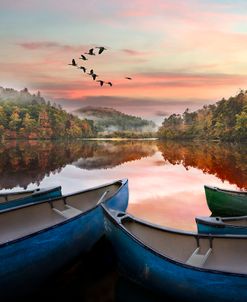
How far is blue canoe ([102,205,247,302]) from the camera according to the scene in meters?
6.51

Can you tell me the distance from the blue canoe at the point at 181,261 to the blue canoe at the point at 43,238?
3.31 feet

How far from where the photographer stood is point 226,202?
13484mm

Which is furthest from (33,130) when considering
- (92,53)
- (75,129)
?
(92,53)

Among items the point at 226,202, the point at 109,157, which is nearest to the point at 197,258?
the point at 226,202

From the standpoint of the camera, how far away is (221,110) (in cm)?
9038

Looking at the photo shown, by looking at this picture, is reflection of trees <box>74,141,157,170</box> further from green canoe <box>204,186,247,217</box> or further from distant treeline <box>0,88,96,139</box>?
distant treeline <box>0,88,96,139</box>

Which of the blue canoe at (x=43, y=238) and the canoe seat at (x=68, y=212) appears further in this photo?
the canoe seat at (x=68, y=212)

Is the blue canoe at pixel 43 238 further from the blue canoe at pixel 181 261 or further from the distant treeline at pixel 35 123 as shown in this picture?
the distant treeline at pixel 35 123

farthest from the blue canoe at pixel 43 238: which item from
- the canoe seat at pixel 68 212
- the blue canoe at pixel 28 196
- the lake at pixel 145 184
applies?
the blue canoe at pixel 28 196

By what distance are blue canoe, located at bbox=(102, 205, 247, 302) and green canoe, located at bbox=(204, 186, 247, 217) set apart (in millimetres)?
5172

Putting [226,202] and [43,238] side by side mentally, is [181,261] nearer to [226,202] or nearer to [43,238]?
[43,238]

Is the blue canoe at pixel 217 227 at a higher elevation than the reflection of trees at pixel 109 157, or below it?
higher

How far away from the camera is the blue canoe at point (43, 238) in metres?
7.20

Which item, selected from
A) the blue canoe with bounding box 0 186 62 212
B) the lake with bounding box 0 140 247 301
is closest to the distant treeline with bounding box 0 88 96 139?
the lake with bounding box 0 140 247 301
